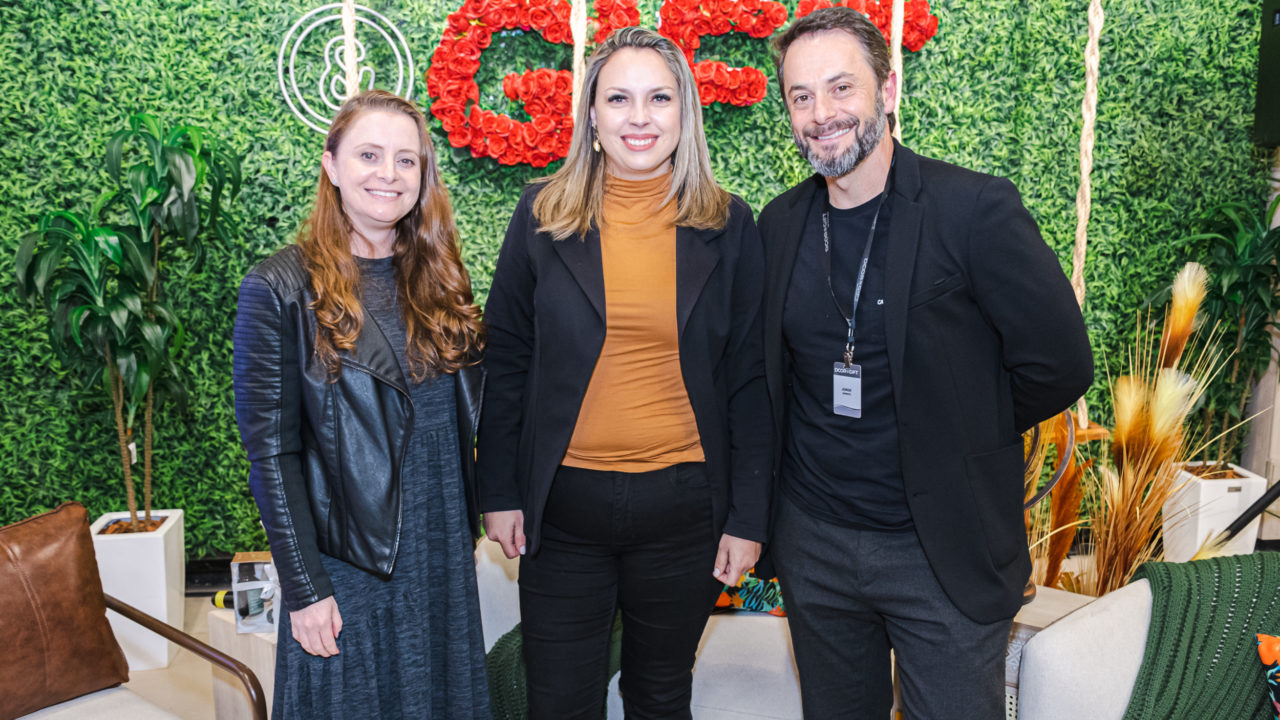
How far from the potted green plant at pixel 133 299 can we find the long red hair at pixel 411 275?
1822 millimetres

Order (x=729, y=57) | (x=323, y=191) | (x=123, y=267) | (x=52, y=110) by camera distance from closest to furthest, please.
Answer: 1. (x=323, y=191)
2. (x=123, y=267)
3. (x=52, y=110)
4. (x=729, y=57)

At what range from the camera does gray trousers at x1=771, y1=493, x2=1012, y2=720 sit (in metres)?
1.58

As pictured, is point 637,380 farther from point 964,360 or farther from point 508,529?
point 964,360

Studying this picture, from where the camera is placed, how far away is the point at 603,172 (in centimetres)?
188

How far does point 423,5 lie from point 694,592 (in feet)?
9.60

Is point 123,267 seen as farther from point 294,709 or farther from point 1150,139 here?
point 1150,139

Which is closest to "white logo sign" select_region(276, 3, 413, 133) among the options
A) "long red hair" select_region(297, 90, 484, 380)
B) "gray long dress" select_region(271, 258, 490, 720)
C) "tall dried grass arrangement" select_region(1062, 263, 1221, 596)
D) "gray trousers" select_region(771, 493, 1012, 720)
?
"long red hair" select_region(297, 90, 484, 380)

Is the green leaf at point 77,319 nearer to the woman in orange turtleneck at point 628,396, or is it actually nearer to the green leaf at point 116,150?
the green leaf at point 116,150

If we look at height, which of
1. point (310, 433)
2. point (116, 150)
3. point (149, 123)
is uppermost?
point (149, 123)

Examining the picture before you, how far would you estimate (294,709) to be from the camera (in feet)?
5.29

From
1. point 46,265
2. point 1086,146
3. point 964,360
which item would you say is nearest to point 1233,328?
point 1086,146

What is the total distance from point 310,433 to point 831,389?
1.00m

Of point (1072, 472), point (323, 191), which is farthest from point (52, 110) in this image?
point (1072, 472)

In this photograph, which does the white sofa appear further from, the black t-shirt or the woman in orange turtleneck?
the woman in orange turtleneck
